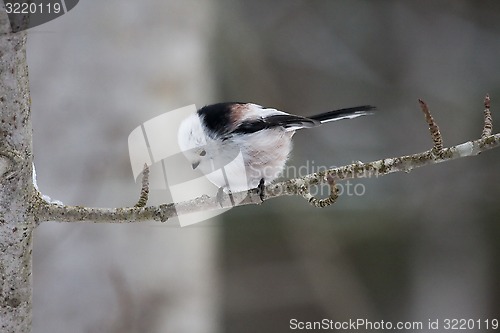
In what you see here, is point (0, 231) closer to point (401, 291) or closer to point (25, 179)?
point (25, 179)

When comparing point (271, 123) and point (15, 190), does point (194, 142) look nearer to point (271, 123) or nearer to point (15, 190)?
point (271, 123)

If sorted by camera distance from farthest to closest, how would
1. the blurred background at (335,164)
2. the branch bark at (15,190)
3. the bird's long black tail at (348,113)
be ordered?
the blurred background at (335,164)
the bird's long black tail at (348,113)
the branch bark at (15,190)

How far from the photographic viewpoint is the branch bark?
1.68 feet

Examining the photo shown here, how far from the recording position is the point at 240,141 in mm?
853

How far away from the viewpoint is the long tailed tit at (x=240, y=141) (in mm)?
812

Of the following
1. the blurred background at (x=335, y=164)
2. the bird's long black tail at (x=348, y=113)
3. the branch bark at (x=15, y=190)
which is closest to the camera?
the branch bark at (x=15, y=190)

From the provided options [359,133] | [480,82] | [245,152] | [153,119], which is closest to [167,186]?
[153,119]

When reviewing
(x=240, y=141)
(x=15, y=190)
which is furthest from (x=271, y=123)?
(x=15, y=190)

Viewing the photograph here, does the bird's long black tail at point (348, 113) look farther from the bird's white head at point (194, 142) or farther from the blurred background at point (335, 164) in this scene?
the blurred background at point (335, 164)

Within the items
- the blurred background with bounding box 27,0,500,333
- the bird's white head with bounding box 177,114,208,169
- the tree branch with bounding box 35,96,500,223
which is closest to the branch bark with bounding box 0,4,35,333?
the tree branch with bounding box 35,96,500,223

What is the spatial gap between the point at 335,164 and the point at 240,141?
82cm

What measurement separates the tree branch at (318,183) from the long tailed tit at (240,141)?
18 cm

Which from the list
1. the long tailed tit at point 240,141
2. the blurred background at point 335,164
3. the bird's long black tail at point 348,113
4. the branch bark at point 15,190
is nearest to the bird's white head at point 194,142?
the long tailed tit at point 240,141

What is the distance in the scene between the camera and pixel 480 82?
5.40ft
